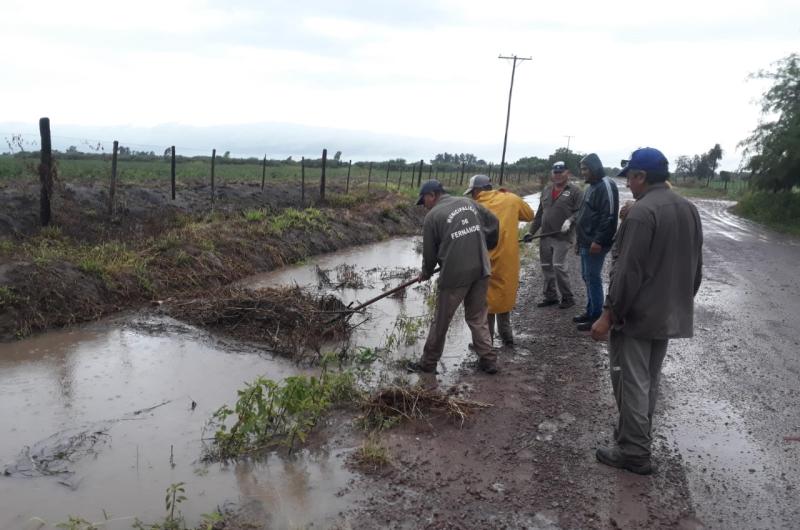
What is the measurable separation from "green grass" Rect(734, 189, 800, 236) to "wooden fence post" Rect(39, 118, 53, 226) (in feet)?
64.0

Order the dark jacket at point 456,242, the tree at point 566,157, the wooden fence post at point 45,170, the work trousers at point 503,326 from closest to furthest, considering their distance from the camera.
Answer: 1. the dark jacket at point 456,242
2. the work trousers at point 503,326
3. the wooden fence post at point 45,170
4. the tree at point 566,157

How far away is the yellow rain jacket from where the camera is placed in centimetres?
559

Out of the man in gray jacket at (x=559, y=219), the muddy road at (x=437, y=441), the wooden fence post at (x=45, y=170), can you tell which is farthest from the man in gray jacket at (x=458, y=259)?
the wooden fence post at (x=45, y=170)

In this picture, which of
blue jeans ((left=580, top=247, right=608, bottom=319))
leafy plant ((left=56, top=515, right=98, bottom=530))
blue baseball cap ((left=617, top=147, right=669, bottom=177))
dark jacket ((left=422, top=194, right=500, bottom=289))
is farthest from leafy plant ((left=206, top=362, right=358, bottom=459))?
Result: blue jeans ((left=580, top=247, right=608, bottom=319))

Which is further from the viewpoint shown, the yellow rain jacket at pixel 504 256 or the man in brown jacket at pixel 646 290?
the yellow rain jacket at pixel 504 256

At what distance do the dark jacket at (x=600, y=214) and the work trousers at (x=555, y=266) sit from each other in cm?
86

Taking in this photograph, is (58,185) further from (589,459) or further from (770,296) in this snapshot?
(770,296)

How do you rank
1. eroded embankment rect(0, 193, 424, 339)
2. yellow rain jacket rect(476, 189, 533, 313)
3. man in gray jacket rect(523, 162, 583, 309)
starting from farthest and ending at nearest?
man in gray jacket rect(523, 162, 583, 309)
eroded embankment rect(0, 193, 424, 339)
yellow rain jacket rect(476, 189, 533, 313)

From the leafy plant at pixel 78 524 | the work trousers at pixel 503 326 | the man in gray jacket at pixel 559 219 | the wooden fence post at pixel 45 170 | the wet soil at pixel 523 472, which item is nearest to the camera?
the leafy plant at pixel 78 524

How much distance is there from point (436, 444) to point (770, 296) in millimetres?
6628

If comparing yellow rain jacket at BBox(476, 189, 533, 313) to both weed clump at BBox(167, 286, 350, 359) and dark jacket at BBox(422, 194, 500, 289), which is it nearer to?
dark jacket at BBox(422, 194, 500, 289)

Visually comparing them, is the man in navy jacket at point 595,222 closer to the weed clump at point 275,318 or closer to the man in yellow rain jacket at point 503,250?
the man in yellow rain jacket at point 503,250

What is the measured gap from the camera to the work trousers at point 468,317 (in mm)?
5145

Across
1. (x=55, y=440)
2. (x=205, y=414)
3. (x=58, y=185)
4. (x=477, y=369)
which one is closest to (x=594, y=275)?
(x=477, y=369)
